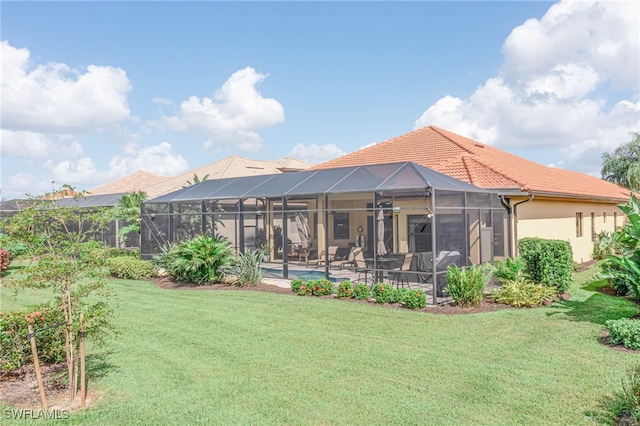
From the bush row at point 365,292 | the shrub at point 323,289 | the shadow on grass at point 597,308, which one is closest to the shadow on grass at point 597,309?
the shadow on grass at point 597,308

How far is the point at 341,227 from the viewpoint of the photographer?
17.7 metres

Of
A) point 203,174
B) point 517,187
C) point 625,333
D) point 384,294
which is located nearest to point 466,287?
point 384,294

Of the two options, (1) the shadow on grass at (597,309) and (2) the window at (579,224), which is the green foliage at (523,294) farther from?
(2) the window at (579,224)

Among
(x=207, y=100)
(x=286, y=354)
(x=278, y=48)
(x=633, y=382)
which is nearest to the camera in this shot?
(x=633, y=382)

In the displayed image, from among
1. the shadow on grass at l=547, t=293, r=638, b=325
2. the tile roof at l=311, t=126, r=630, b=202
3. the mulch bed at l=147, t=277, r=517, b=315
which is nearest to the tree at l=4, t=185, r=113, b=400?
the mulch bed at l=147, t=277, r=517, b=315

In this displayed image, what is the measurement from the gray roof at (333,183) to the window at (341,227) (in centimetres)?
349

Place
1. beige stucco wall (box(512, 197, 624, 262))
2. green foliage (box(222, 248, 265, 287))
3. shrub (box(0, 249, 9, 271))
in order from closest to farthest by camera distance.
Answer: green foliage (box(222, 248, 265, 287))
beige stucco wall (box(512, 197, 624, 262))
shrub (box(0, 249, 9, 271))

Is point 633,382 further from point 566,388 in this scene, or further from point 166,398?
point 166,398

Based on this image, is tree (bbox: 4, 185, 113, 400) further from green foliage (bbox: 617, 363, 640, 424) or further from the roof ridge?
the roof ridge

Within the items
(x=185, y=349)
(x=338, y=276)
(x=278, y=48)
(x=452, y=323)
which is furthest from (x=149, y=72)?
(x=452, y=323)

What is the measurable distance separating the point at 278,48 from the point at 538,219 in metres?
10.3

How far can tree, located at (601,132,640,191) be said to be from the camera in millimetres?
33594

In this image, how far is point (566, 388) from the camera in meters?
4.89

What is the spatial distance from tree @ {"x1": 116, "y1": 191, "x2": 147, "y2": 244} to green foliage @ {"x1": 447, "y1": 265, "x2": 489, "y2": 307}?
13.6m
